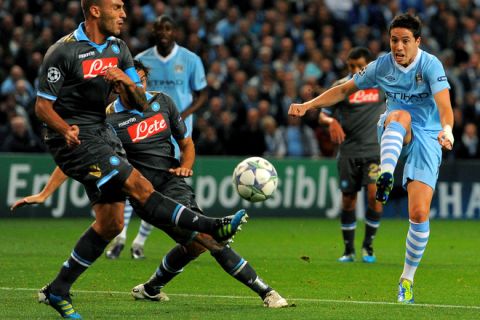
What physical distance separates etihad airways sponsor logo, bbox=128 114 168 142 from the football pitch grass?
1.41m

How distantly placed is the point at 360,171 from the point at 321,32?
1243cm

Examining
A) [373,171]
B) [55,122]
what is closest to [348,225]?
[373,171]

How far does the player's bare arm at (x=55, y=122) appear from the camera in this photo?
817cm

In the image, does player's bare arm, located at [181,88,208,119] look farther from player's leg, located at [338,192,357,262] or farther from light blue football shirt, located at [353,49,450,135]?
light blue football shirt, located at [353,49,450,135]

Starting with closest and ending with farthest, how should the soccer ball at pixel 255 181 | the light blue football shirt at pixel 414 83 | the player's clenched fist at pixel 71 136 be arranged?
the player's clenched fist at pixel 71 136 → the light blue football shirt at pixel 414 83 → the soccer ball at pixel 255 181

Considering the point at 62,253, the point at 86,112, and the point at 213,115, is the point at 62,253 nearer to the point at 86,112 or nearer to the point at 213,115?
the point at 86,112

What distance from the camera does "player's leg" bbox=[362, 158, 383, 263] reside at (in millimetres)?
13766

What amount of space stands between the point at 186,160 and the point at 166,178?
0.92ft

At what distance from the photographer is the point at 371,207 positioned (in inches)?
546

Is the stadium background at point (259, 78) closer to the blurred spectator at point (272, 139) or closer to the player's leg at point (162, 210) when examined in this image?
the blurred spectator at point (272, 139)

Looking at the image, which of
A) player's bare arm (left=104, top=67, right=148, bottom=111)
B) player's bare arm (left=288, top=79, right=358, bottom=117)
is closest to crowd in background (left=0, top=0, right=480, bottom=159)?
player's bare arm (left=288, top=79, right=358, bottom=117)

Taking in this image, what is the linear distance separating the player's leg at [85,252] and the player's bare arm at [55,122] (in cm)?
61

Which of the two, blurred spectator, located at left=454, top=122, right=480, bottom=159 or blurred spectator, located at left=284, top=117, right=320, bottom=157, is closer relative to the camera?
blurred spectator, located at left=284, top=117, right=320, bottom=157

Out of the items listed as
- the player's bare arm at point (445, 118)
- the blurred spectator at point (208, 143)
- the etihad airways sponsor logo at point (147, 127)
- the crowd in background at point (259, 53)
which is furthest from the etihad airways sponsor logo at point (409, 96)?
the blurred spectator at point (208, 143)
